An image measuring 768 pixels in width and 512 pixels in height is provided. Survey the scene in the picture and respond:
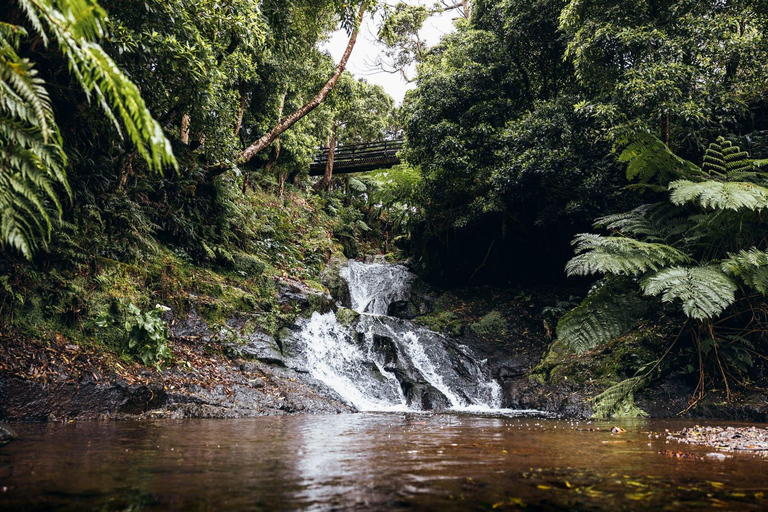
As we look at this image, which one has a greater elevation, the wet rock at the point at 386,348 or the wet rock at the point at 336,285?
the wet rock at the point at 336,285

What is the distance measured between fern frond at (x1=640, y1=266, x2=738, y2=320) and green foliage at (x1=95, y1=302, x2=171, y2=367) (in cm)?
635

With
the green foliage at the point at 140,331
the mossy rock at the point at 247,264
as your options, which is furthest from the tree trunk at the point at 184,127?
the green foliage at the point at 140,331

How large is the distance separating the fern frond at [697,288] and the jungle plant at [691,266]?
0.01 m

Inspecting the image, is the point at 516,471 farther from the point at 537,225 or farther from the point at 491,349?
the point at 537,225

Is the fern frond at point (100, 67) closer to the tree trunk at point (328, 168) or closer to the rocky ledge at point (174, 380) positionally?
the rocky ledge at point (174, 380)

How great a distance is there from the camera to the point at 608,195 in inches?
361

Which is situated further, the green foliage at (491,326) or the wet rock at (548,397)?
the green foliage at (491,326)

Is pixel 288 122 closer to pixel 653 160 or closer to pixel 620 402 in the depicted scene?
pixel 653 160

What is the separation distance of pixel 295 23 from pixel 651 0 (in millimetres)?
7485

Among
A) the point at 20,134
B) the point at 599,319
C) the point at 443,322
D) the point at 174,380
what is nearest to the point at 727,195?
the point at 599,319

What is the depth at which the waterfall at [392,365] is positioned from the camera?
8.76 m

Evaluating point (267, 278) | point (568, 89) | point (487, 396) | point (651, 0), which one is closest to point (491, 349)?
point (487, 396)

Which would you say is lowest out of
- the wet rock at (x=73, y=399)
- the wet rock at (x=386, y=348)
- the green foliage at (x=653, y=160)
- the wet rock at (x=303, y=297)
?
the wet rock at (x=73, y=399)

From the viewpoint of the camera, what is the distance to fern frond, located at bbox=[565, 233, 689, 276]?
5.53 meters
